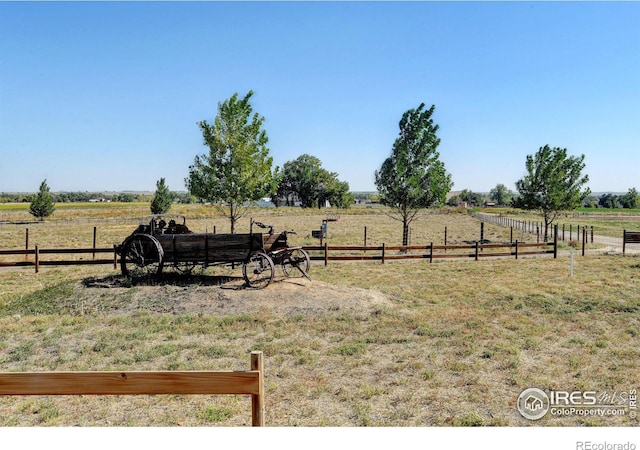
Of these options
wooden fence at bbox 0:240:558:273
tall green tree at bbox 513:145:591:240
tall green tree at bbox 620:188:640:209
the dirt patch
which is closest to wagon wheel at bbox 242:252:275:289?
the dirt patch

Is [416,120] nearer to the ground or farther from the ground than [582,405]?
farther from the ground

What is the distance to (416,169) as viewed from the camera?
2561 cm

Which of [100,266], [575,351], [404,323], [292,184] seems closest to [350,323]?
Answer: [404,323]

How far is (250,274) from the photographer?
47.5 ft

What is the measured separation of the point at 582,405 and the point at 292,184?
323 feet

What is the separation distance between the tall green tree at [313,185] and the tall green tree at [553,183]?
67.3 m

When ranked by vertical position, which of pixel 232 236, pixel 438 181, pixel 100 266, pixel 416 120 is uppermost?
pixel 416 120

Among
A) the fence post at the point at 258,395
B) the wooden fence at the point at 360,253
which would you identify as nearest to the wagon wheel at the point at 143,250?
the wooden fence at the point at 360,253

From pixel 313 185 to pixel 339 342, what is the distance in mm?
92665

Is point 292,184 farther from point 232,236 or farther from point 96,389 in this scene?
point 96,389

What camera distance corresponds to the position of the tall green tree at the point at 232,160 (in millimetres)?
20594

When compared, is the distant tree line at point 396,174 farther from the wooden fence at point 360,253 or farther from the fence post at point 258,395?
the fence post at point 258,395

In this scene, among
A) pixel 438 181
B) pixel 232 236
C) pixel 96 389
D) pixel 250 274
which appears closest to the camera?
pixel 96 389

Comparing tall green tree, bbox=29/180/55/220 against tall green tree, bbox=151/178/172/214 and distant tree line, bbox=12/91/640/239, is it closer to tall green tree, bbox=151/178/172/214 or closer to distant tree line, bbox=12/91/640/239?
tall green tree, bbox=151/178/172/214
